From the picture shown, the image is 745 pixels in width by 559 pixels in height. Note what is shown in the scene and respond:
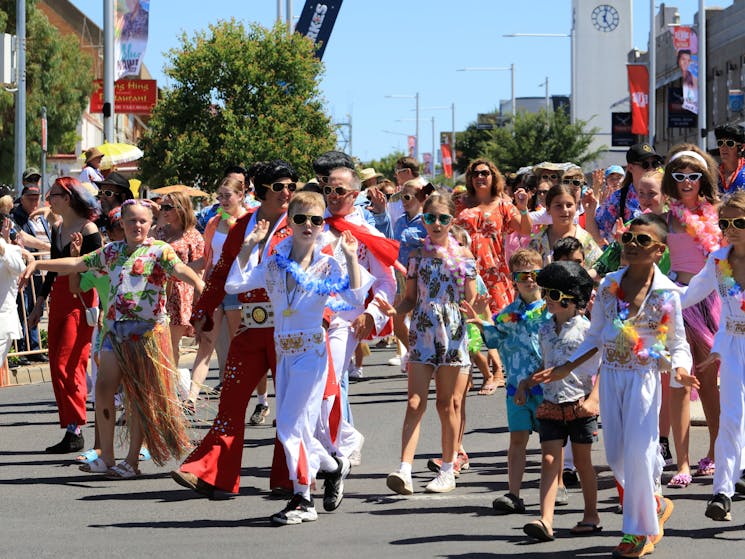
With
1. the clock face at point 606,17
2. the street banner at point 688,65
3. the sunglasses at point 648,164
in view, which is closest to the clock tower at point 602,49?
the clock face at point 606,17

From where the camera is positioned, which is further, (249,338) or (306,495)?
(249,338)

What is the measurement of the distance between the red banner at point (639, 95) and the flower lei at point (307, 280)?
169 feet

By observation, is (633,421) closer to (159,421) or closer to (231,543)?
(231,543)

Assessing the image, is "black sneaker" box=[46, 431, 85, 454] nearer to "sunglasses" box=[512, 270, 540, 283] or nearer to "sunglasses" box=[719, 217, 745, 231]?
"sunglasses" box=[512, 270, 540, 283]

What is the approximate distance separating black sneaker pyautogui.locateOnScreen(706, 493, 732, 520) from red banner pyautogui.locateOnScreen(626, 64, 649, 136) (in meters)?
51.6

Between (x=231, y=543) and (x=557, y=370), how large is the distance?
72.9 inches

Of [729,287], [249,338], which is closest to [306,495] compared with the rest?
[249,338]

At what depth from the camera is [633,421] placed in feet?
23.9

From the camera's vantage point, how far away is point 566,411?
7.82 m

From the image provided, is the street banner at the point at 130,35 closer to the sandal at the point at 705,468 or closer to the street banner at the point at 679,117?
the sandal at the point at 705,468

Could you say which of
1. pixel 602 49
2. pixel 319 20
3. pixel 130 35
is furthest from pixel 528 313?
pixel 602 49

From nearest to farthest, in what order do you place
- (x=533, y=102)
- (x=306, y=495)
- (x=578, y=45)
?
(x=306, y=495) < (x=578, y=45) < (x=533, y=102)

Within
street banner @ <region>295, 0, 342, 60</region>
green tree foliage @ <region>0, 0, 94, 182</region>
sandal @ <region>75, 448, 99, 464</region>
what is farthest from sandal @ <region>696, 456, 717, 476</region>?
green tree foliage @ <region>0, 0, 94, 182</region>

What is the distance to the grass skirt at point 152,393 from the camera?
967 centimetres
